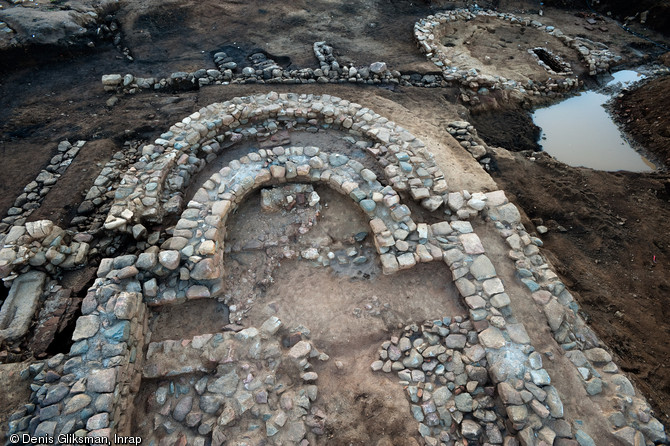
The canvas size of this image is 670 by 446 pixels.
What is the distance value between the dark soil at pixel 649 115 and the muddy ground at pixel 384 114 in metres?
0.05

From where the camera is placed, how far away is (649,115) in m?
8.47

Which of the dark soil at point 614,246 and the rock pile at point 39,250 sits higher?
the dark soil at point 614,246

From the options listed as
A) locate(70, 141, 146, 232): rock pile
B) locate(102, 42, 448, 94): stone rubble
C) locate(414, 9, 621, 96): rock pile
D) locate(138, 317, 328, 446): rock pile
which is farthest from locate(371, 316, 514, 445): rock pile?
locate(414, 9, 621, 96): rock pile

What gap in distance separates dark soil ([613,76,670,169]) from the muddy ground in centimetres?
5

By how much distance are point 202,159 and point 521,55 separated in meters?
9.67

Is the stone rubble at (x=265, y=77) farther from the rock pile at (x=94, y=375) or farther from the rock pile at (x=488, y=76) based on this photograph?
the rock pile at (x=94, y=375)

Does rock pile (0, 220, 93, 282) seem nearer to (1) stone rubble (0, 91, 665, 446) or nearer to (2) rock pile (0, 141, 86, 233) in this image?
(1) stone rubble (0, 91, 665, 446)

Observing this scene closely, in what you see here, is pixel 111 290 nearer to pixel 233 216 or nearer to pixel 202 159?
pixel 233 216

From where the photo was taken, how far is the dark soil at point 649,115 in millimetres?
7934

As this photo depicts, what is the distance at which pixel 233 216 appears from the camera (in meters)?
5.75

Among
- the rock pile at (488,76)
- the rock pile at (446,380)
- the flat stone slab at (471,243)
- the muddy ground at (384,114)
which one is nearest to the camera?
the rock pile at (446,380)

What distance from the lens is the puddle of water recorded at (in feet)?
25.6

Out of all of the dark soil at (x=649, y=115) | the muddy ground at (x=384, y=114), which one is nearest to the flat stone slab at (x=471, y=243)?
the muddy ground at (x=384, y=114)

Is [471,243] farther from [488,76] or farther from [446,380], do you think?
[488,76]
